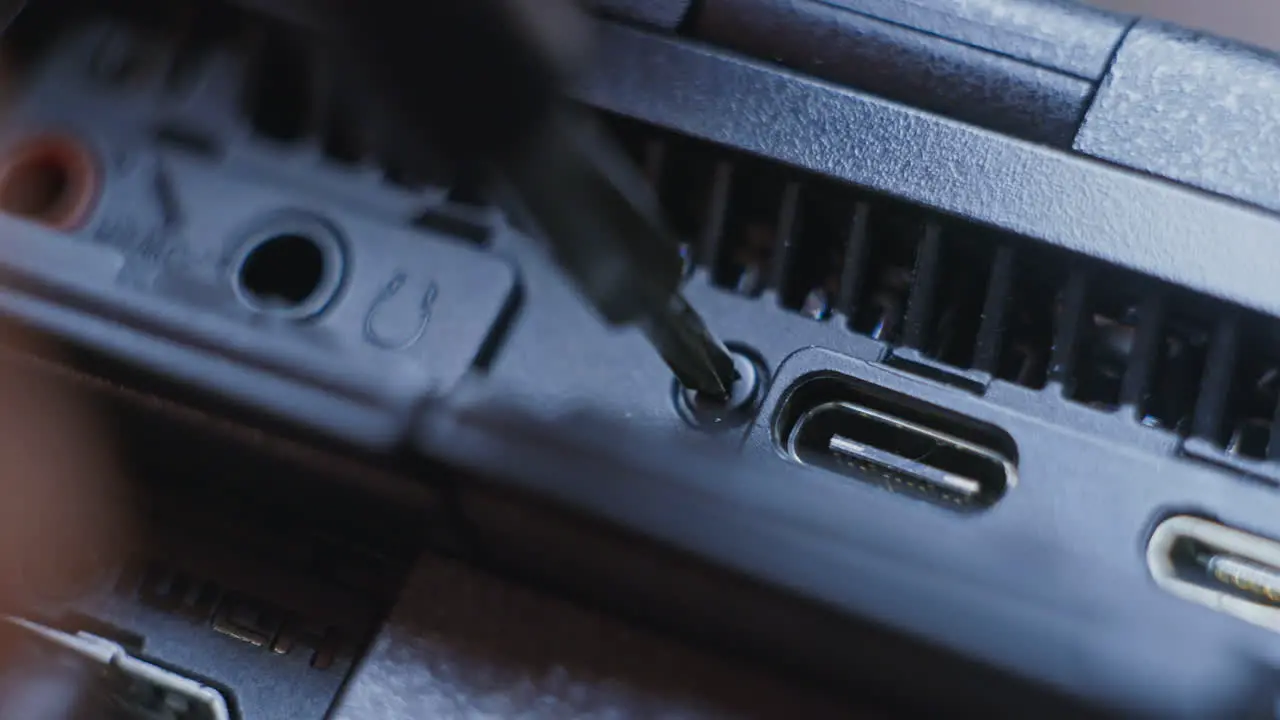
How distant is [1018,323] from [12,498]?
41cm

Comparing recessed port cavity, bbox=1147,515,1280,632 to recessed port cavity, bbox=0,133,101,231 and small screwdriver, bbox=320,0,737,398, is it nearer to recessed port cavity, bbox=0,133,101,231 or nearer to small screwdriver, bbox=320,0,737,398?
small screwdriver, bbox=320,0,737,398

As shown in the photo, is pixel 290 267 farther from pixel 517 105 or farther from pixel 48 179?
pixel 517 105

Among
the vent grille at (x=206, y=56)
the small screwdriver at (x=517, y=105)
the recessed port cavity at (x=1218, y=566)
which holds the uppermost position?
the vent grille at (x=206, y=56)

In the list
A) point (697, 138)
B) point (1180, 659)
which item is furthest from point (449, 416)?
point (1180, 659)

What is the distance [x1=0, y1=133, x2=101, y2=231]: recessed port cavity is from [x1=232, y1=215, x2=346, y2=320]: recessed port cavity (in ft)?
0.24

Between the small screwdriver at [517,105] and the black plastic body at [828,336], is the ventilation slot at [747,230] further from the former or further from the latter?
the small screwdriver at [517,105]

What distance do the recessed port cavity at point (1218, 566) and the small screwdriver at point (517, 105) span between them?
212 mm

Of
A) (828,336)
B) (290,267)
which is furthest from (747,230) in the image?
(290,267)

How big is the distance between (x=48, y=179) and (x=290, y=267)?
12 cm

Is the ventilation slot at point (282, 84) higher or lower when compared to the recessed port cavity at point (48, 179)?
higher

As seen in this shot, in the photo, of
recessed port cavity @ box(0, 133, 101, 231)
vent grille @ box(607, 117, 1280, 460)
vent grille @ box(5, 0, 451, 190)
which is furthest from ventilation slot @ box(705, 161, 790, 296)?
recessed port cavity @ box(0, 133, 101, 231)

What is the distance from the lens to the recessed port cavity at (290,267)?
551mm

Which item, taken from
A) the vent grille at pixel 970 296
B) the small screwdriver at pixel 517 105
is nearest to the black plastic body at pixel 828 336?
the vent grille at pixel 970 296

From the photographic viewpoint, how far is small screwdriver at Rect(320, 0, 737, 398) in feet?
0.98
